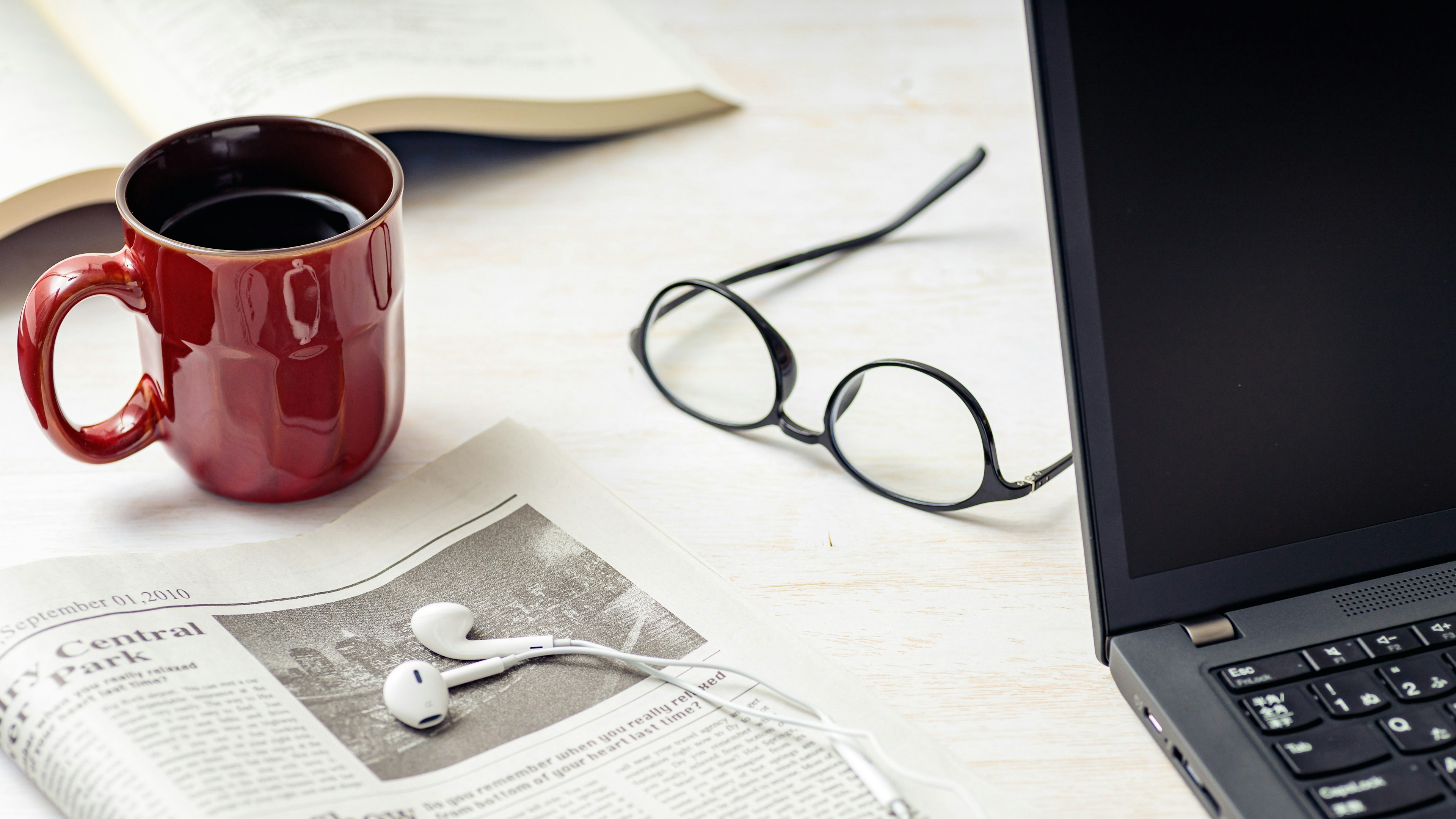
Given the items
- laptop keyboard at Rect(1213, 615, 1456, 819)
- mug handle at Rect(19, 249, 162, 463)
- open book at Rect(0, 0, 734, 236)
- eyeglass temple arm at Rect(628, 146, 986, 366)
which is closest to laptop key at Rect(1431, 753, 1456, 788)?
laptop keyboard at Rect(1213, 615, 1456, 819)

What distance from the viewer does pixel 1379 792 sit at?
1.33 ft

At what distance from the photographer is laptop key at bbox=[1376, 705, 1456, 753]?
0.42m

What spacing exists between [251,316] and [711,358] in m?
0.28

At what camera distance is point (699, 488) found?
60 centimetres

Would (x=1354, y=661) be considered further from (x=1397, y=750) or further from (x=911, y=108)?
(x=911, y=108)

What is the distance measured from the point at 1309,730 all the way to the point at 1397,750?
0.10ft

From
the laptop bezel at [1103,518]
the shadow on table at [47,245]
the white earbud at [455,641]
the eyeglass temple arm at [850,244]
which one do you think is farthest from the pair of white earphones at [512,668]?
the shadow on table at [47,245]

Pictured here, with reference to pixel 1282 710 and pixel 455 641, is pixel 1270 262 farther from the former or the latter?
pixel 455 641

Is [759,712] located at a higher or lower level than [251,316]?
lower

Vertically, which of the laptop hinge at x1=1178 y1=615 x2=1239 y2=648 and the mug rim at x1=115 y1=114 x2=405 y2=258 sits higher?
the mug rim at x1=115 y1=114 x2=405 y2=258

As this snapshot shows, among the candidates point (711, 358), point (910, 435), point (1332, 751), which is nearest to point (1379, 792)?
point (1332, 751)

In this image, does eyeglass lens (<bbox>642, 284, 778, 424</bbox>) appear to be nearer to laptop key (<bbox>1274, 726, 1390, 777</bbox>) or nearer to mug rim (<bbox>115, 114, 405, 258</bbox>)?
mug rim (<bbox>115, 114, 405, 258</bbox>)

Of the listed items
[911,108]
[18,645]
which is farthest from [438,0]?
[18,645]

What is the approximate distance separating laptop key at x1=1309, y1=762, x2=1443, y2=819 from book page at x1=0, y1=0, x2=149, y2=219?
0.70 metres
